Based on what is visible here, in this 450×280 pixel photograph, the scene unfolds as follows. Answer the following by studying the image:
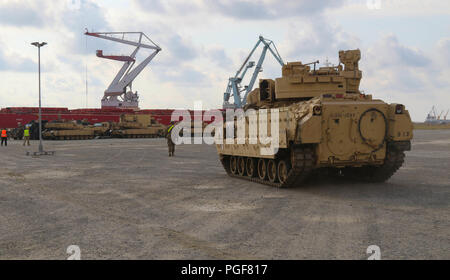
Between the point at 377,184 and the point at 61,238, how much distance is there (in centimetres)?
969

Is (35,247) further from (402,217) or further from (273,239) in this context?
(402,217)

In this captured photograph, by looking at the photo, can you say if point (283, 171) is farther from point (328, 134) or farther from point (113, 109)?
point (113, 109)

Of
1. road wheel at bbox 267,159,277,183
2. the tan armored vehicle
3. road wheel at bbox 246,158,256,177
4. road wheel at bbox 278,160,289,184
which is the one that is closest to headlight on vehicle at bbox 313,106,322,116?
→ road wheel at bbox 278,160,289,184

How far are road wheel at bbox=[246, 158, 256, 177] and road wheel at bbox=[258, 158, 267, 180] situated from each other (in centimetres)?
30

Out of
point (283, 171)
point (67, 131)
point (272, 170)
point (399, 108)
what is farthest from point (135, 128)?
point (399, 108)

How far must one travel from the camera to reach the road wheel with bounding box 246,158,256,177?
15687 mm

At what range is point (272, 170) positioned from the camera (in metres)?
14.3

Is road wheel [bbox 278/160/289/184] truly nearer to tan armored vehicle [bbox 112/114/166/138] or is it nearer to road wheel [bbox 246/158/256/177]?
road wheel [bbox 246/158/256/177]

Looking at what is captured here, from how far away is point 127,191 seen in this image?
13.3 m

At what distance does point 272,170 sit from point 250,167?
1861mm

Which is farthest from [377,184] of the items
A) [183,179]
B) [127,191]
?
[127,191]

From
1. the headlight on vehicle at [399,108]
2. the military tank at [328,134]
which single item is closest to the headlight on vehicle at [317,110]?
the military tank at [328,134]

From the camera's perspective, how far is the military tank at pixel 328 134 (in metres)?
12.8

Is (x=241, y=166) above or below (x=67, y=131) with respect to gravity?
below
